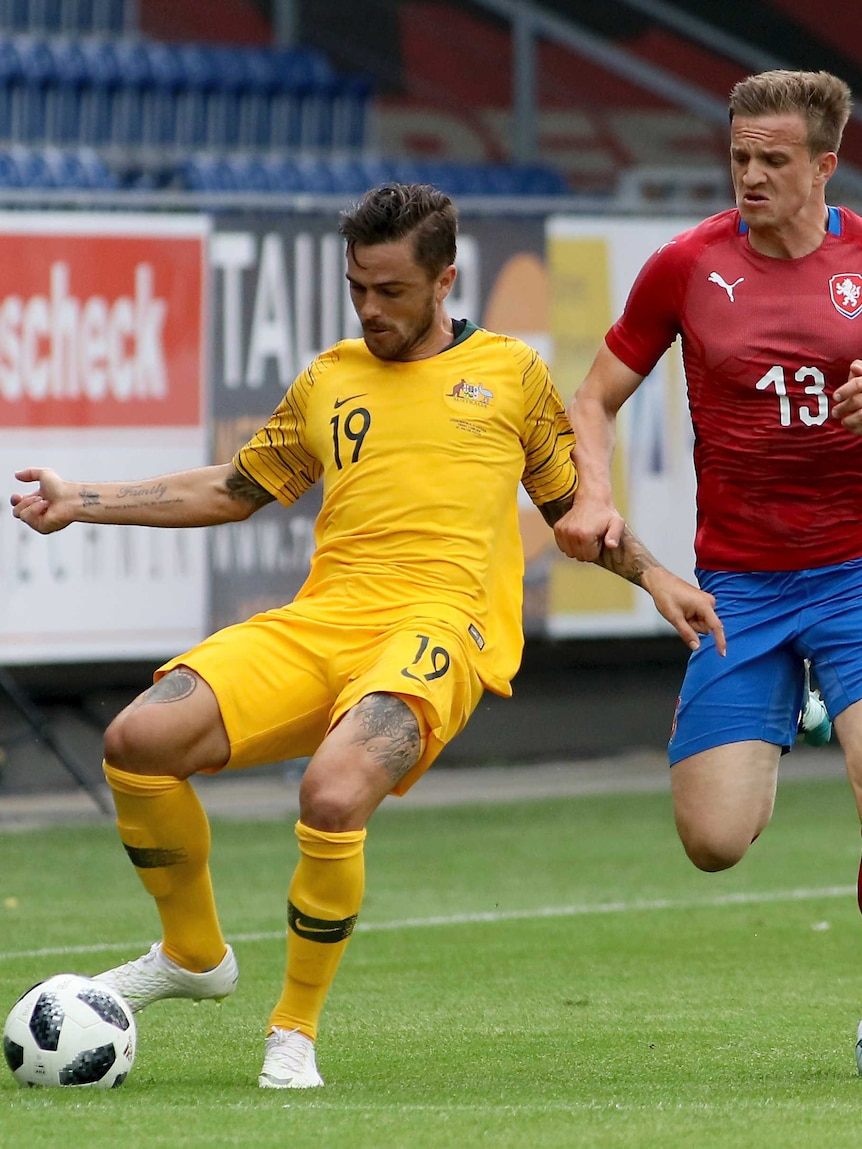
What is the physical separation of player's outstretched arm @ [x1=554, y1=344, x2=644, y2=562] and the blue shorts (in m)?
0.40

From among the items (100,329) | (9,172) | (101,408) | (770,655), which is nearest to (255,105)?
(9,172)

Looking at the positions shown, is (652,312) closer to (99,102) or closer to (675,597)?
(675,597)

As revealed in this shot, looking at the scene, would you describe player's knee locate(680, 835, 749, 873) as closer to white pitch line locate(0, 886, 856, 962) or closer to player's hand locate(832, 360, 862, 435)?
player's hand locate(832, 360, 862, 435)


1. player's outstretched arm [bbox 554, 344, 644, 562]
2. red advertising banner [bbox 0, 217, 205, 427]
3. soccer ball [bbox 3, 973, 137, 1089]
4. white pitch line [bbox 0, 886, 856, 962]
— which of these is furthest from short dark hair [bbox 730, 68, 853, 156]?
red advertising banner [bbox 0, 217, 205, 427]

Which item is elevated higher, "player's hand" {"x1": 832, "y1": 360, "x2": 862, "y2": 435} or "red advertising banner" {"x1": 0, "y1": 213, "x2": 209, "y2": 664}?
"player's hand" {"x1": 832, "y1": 360, "x2": 862, "y2": 435}

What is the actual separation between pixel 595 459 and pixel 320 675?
983mm

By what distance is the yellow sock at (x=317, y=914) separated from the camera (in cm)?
477

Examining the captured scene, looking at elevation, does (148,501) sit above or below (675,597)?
above

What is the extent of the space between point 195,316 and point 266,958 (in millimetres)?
4821

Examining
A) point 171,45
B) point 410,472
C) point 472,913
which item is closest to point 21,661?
point 472,913

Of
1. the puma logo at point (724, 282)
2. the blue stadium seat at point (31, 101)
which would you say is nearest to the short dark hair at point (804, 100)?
the puma logo at point (724, 282)

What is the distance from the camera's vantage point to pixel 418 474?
5168 mm

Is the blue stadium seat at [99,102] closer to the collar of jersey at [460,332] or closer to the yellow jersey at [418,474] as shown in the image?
the collar of jersey at [460,332]

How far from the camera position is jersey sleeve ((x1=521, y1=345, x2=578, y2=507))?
539 cm
